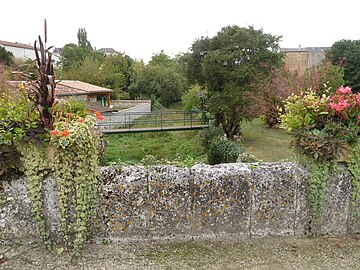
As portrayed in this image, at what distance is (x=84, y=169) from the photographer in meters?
2.50

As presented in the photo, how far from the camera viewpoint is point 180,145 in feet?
44.8

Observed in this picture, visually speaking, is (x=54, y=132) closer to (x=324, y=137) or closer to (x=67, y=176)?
(x=67, y=176)

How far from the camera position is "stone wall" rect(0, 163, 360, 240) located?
2.63m

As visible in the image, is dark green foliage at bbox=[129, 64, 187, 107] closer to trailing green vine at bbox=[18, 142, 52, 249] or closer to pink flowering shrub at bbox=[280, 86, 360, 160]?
pink flowering shrub at bbox=[280, 86, 360, 160]

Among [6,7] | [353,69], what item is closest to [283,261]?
[6,7]

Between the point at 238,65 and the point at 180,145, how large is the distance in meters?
4.69

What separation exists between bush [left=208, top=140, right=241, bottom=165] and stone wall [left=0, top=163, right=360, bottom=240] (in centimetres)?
572

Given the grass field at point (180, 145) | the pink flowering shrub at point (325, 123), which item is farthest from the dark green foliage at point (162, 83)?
the pink flowering shrub at point (325, 123)

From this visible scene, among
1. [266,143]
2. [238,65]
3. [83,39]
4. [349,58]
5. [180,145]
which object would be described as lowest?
[180,145]

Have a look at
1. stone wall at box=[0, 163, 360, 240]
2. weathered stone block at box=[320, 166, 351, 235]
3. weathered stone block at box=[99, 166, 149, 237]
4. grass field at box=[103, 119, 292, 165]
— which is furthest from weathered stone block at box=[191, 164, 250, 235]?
grass field at box=[103, 119, 292, 165]

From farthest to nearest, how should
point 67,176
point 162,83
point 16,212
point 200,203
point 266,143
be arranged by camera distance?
point 162,83 → point 266,143 → point 200,203 → point 16,212 → point 67,176

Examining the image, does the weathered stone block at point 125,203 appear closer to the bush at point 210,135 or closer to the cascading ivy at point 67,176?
the cascading ivy at point 67,176

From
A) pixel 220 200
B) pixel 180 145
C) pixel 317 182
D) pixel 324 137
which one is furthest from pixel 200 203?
pixel 180 145

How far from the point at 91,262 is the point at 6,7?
14.0ft
